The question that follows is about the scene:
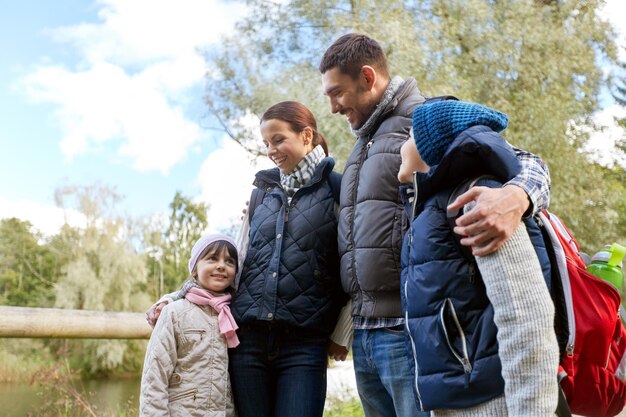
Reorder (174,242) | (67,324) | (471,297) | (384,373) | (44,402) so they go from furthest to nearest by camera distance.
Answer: (174,242), (44,402), (67,324), (384,373), (471,297)

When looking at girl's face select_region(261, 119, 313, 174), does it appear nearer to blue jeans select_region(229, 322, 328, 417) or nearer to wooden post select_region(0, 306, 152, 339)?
blue jeans select_region(229, 322, 328, 417)

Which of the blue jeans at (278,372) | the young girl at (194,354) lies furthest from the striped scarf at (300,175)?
the blue jeans at (278,372)

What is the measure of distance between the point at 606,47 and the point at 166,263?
11929 millimetres

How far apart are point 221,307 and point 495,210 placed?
126 centimetres

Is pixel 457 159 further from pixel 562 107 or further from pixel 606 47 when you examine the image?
pixel 606 47

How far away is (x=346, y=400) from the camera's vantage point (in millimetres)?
5578

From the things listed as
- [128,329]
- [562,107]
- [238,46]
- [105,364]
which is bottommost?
[105,364]

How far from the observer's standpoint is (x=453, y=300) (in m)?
1.33

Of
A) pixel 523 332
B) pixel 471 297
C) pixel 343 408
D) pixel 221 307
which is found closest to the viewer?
pixel 523 332

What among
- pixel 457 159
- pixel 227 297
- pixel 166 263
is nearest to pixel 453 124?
pixel 457 159

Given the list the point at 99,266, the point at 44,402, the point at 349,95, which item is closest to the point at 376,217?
the point at 349,95

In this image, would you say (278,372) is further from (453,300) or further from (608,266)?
(608,266)

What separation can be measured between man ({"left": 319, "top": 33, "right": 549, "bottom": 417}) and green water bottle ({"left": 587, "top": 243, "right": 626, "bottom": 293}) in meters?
0.53

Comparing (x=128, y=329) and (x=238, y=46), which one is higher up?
(x=238, y=46)
